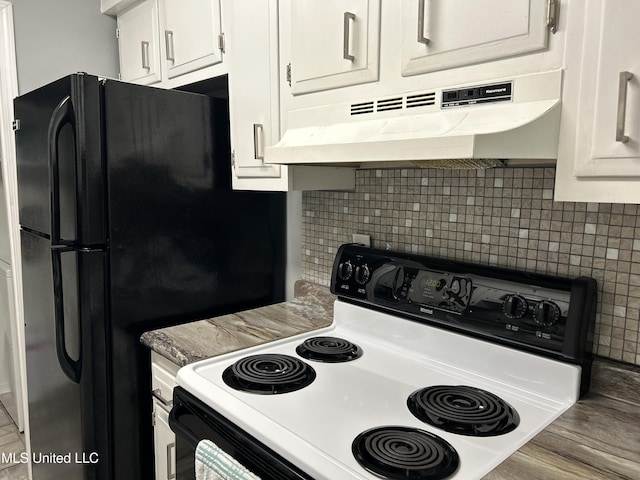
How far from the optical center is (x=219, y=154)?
5.70 ft

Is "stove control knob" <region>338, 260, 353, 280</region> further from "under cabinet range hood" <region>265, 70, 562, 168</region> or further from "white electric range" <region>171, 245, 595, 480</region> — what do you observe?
"under cabinet range hood" <region>265, 70, 562, 168</region>

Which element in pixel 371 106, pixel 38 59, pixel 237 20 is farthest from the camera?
pixel 38 59

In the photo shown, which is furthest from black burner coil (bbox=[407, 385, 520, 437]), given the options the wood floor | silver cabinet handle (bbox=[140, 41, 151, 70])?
the wood floor

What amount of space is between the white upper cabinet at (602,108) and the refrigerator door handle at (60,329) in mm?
1466

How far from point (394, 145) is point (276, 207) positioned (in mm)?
1051

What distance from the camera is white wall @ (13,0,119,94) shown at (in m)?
2.14

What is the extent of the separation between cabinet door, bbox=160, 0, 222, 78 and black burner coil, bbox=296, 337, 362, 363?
40.8 inches

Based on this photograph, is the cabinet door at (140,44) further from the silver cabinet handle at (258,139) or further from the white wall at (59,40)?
the silver cabinet handle at (258,139)

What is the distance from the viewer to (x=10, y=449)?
2492 mm

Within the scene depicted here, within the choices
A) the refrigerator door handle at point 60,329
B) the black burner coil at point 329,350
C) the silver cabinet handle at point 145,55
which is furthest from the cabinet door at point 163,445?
the silver cabinet handle at point 145,55

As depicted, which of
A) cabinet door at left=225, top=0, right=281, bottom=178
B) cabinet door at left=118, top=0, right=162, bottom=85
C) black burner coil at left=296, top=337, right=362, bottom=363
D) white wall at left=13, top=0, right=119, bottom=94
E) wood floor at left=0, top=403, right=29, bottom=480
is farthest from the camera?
wood floor at left=0, top=403, right=29, bottom=480

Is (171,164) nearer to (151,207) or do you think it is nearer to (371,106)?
(151,207)

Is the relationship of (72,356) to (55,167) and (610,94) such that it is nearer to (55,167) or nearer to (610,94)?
(55,167)

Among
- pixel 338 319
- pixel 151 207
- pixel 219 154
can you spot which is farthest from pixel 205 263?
pixel 338 319
